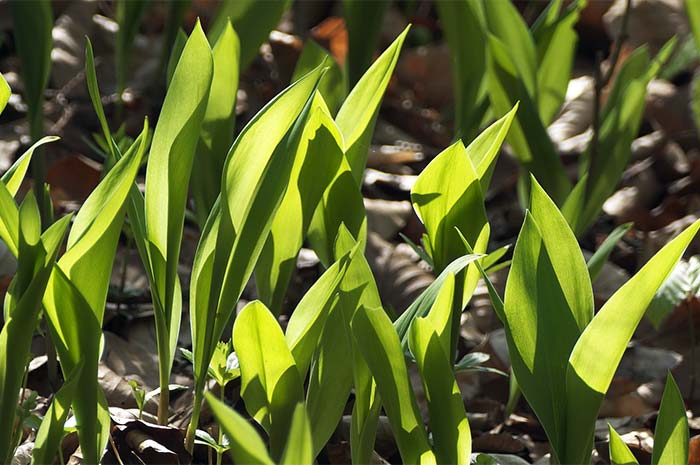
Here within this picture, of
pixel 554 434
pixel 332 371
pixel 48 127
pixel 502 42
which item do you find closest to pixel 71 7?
pixel 48 127

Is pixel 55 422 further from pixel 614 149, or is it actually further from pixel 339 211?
pixel 614 149

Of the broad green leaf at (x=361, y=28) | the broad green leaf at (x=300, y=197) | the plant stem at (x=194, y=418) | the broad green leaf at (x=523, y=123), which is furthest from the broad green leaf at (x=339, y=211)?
the broad green leaf at (x=361, y=28)

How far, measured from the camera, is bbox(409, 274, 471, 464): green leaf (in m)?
0.94

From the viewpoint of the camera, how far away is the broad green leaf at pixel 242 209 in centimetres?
99

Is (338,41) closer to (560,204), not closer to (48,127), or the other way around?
(48,127)

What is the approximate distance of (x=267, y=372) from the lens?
987mm

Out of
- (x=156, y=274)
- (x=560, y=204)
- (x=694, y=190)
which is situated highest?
(x=156, y=274)

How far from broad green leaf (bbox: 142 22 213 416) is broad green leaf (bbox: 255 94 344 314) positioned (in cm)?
12

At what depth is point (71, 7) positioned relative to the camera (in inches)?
105

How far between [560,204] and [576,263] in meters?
0.73

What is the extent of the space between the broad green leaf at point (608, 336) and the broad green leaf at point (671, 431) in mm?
Result: 70

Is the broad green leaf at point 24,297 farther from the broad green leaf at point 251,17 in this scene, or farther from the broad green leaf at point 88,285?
the broad green leaf at point 251,17

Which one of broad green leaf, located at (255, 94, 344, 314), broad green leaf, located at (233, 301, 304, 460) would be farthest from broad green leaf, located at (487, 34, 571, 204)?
broad green leaf, located at (233, 301, 304, 460)

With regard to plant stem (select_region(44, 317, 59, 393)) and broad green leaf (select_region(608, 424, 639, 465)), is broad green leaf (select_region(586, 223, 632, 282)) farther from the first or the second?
plant stem (select_region(44, 317, 59, 393))
